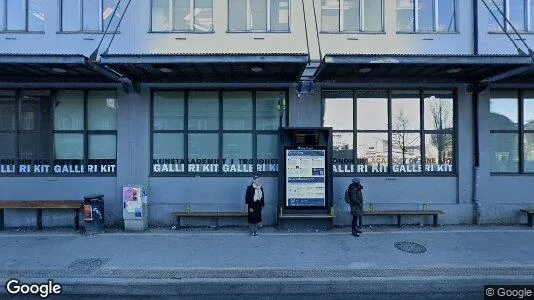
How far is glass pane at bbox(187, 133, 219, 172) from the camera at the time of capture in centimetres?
1029

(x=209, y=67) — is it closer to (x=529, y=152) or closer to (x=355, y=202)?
(x=355, y=202)

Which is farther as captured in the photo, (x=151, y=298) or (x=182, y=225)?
(x=182, y=225)

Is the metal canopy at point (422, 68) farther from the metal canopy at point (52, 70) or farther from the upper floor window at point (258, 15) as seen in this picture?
the metal canopy at point (52, 70)

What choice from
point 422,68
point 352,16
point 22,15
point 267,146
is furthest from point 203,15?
point 422,68

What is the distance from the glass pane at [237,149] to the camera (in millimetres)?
10320

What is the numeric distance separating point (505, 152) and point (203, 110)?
9.67 meters

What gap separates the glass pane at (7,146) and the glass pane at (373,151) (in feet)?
35.0

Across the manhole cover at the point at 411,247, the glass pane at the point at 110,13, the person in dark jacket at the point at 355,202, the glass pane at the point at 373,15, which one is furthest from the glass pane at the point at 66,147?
the glass pane at the point at 373,15

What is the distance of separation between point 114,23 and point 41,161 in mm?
4805

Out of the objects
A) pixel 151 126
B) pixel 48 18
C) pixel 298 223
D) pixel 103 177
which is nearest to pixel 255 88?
pixel 151 126

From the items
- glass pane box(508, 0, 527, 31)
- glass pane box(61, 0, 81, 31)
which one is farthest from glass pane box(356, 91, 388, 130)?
glass pane box(61, 0, 81, 31)

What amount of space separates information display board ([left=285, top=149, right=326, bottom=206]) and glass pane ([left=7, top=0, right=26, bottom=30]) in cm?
903

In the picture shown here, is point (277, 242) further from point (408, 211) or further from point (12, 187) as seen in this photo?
point (12, 187)

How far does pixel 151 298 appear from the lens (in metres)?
5.54
